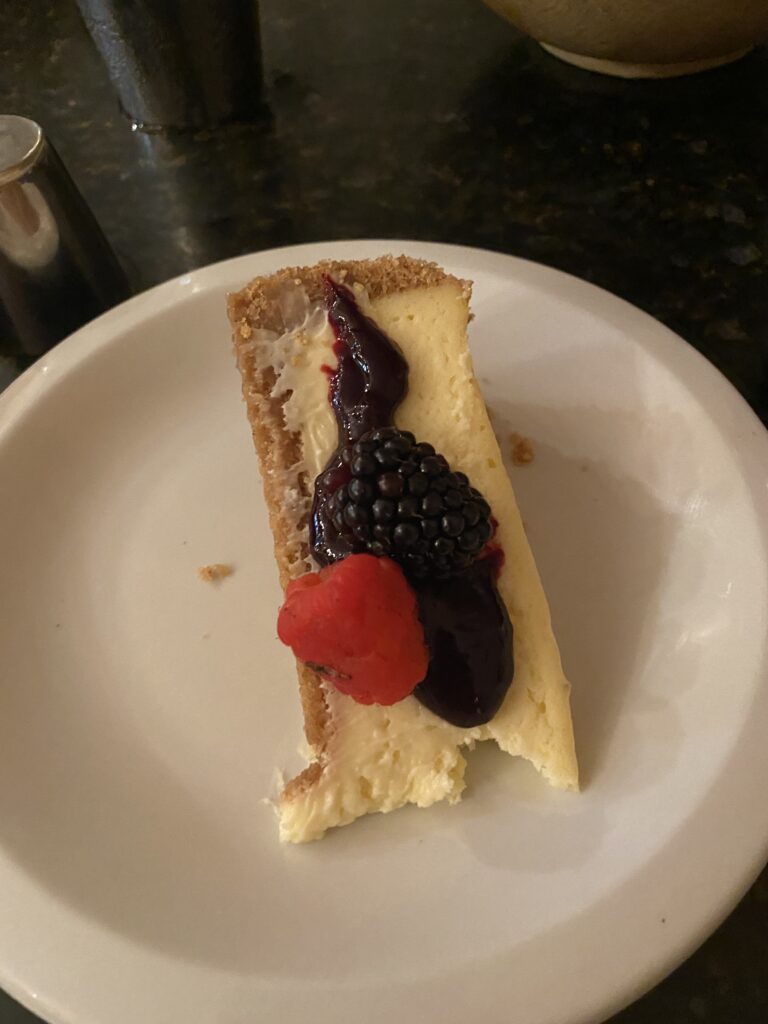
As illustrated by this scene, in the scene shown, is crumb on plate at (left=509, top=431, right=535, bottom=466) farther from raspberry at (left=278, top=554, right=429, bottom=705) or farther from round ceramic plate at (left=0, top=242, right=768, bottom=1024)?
raspberry at (left=278, top=554, right=429, bottom=705)

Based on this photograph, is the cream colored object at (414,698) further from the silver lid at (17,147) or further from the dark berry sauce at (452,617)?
the silver lid at (17,147)

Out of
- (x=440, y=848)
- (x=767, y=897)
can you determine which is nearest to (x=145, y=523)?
(x=440, y=848)

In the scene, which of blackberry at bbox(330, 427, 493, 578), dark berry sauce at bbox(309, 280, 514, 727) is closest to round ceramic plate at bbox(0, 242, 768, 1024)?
dark berry sauce at bbox(309, 280, 514, 727)

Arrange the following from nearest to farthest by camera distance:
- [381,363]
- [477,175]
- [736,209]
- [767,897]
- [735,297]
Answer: [767,897]
[381,363]
[735,297]
[736,209]
[477,175]

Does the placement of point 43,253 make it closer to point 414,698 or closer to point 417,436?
point 417,436

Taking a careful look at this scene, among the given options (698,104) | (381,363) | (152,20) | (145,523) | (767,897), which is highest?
(152,20)

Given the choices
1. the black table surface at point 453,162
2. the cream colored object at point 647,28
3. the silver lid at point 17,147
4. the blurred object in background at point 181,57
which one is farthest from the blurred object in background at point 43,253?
the cream colored object at point 647,28

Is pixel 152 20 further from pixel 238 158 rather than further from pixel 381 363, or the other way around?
pixel 381 363

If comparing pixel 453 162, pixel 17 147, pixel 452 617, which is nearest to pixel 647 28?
pixel 453 162
